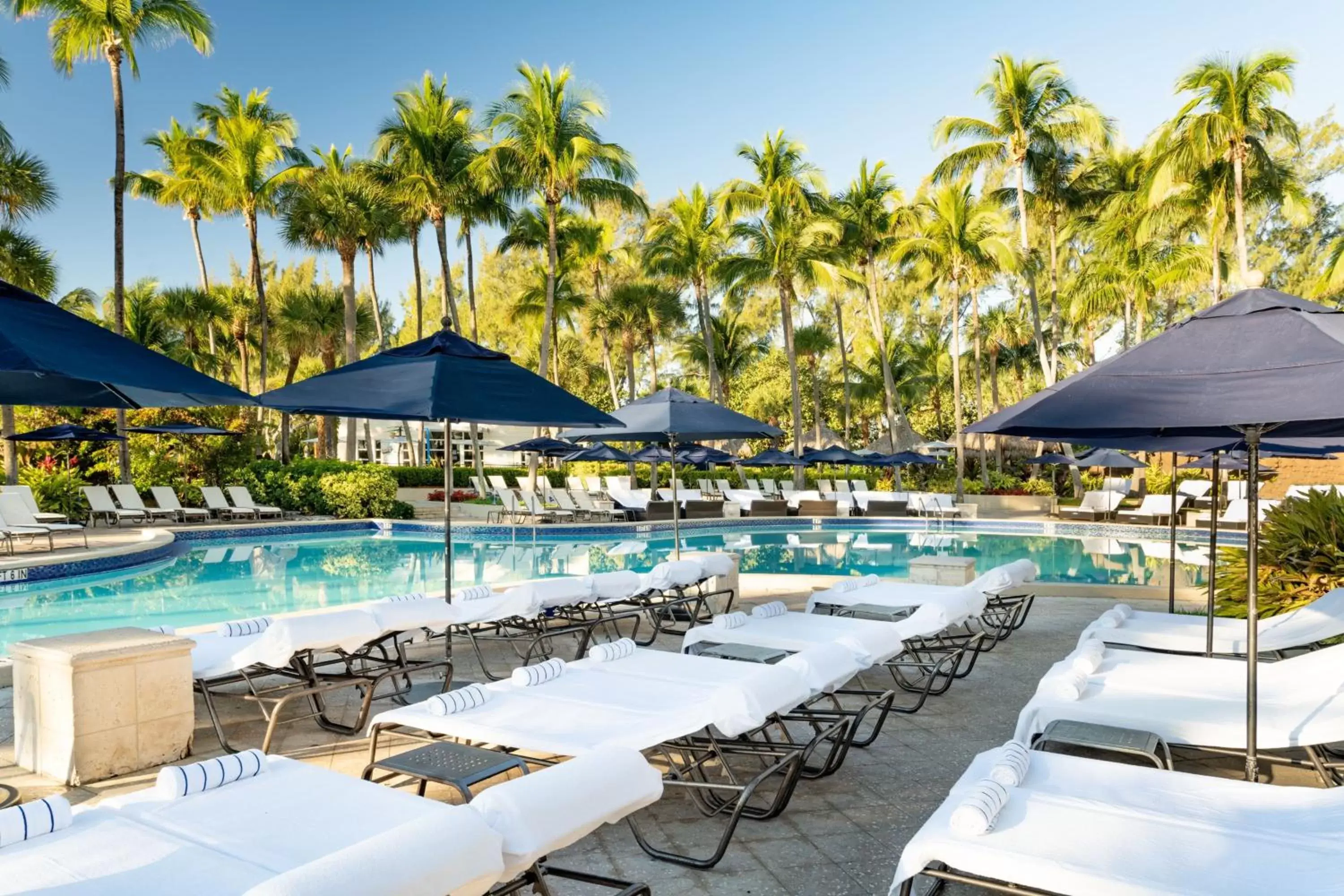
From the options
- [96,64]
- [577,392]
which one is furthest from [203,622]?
[577,392]

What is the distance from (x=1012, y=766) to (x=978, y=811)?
458 mm

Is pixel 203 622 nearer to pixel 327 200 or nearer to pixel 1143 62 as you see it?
pixel 327 200

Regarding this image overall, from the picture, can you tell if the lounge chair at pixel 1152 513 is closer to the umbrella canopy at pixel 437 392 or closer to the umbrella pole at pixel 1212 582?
the umbrella pole at pixel 1212 582

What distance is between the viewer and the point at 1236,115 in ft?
64.5

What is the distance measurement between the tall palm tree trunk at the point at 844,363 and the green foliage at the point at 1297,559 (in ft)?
70.4

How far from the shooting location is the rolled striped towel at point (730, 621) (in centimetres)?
541

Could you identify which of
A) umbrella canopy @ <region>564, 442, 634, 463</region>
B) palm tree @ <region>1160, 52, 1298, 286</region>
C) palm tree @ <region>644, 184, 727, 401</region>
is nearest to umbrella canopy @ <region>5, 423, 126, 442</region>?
umbrella canopy @ <region>564, 442, 634, 463</region>

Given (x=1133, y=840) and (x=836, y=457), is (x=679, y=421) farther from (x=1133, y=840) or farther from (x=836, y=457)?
(x=836, y=457)

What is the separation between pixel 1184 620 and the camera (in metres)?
6.02

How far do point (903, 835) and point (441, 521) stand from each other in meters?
18.6


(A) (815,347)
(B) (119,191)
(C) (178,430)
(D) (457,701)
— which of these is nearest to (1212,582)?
(D) (457,701)

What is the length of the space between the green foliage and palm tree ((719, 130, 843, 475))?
2050cm

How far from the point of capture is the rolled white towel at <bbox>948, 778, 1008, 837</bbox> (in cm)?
230

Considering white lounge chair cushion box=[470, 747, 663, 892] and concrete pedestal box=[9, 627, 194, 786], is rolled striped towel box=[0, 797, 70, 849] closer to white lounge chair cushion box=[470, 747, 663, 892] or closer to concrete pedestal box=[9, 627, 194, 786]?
white lounge chair cushion box=[470, 747, 663, 892]
